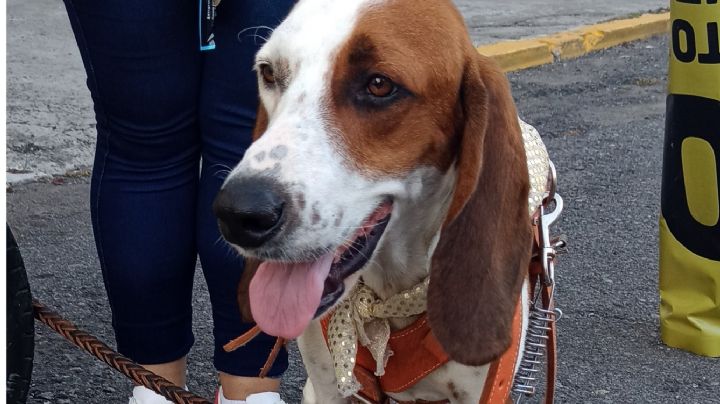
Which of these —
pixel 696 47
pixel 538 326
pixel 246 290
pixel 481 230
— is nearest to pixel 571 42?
pixel 696 47

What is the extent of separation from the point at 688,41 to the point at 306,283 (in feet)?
5.89

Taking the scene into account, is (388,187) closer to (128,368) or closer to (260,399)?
(128,368)

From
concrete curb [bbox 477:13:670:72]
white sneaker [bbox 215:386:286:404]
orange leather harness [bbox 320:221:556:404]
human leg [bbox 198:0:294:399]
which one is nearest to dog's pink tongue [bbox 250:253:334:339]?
orange leather harness [bbox 320:221:556:404]

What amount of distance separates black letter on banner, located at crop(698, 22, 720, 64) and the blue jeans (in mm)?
1415

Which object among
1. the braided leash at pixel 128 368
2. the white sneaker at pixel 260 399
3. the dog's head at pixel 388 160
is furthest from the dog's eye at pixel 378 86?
the white sneaker at pixel 260 399

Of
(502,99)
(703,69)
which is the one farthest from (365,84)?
(703,69)

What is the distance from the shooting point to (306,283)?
222cm

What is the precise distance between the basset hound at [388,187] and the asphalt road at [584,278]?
3.71 feet

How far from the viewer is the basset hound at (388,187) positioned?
6.97 ft

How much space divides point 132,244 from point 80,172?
8.68 ft

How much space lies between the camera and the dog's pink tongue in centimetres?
219

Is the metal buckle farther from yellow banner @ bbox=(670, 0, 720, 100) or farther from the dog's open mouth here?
yellow banner @ bbox=(670, 0, 720, 100)

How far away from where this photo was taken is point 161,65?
8.83 feet

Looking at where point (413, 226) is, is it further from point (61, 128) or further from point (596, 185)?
point (61, 128)
